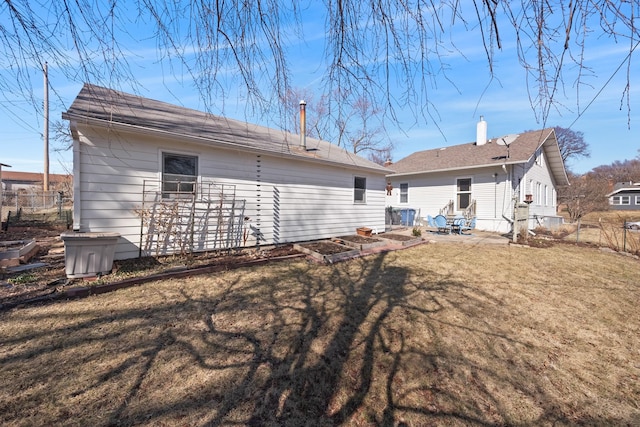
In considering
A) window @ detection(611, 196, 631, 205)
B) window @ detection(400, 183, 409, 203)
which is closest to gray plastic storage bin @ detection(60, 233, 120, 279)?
window @ detection(400, 183, 409, 203)

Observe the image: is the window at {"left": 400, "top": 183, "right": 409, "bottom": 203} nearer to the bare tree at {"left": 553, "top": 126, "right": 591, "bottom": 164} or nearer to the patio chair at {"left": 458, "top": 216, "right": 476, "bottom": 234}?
the patio chair at {"left": 458, "top": 216, "right": 476, "bottom": 234}

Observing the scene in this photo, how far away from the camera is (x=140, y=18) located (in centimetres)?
171

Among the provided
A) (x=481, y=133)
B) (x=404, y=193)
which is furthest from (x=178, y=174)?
(x=481, y=133)

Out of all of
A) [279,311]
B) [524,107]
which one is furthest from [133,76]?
[279,311]

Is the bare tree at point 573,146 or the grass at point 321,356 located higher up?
the bare tree at point 573,146

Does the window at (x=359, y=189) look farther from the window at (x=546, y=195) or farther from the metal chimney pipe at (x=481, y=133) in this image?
the window at (x=546, y=195)

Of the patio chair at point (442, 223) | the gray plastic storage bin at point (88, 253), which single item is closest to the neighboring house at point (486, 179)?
the patio chair at point (442, 223)

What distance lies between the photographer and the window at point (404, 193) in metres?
17.1

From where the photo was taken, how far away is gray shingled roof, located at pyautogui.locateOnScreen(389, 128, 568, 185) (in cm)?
1284

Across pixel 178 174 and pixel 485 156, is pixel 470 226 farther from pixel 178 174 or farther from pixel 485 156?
pixel 178 174

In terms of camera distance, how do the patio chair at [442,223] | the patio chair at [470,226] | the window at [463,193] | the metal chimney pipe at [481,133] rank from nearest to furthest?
the patio chair at [442,223] < the patio chair at [470,226] < the window at [463,193] < the metal chimney pipe at [481,133]

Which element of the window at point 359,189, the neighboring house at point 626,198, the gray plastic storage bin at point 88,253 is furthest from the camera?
the neighboring house at point 626,198

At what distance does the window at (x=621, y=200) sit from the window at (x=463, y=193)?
3961 cm

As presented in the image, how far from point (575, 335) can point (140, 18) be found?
5.50 m
